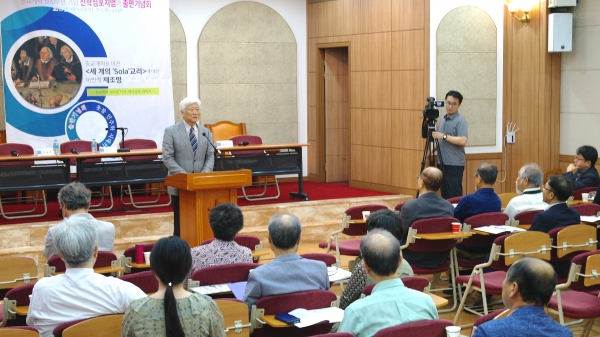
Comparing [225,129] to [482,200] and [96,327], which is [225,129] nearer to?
[482,200]

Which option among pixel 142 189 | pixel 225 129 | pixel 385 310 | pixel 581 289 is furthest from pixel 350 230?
pixel 225 129

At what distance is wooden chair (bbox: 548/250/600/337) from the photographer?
4848 mm

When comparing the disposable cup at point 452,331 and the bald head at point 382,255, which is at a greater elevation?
the bald head at point 382,255

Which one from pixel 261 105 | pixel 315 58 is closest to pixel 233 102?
pixel 261 105

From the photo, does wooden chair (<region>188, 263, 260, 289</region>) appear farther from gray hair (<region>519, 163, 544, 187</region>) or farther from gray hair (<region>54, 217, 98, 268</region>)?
gray hair (<region>519, 163, 544, 187</region>)

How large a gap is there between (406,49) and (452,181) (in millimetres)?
2045

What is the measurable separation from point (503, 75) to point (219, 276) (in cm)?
726

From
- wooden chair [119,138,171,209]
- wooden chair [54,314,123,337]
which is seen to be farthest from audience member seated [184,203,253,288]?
wooden chair [119,138,171,209]

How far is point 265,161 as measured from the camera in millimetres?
9797

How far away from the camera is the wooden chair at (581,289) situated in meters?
4.85

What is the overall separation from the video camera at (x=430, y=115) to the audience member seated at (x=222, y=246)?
5.12 meters

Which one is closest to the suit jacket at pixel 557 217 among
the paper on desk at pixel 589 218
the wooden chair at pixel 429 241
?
the paper on desk at pixel 589 218

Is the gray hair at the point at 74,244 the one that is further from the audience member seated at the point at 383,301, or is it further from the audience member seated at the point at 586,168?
the audience member seated at the point at 586,168

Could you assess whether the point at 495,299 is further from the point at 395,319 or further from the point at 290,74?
the point at 290,74
